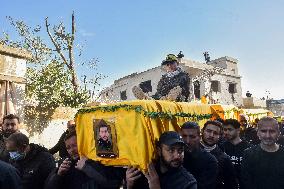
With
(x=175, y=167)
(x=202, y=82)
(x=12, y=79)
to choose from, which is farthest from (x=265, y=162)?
(x=202, y=82)

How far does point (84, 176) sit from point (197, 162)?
1383 millimetres

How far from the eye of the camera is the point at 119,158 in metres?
3.77

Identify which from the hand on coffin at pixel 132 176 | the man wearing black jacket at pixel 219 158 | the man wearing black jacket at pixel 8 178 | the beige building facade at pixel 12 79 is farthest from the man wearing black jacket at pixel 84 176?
the beige building facade at pixel 12 79

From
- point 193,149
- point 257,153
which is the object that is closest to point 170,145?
point 193,149

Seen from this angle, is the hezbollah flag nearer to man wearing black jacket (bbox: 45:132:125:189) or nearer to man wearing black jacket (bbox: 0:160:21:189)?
man wearing black jacket (bbox: 45:132:125:189)

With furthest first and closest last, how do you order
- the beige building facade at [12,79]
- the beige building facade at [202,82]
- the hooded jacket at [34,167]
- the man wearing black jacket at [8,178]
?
1. the beige building facade at [202,82]
2. the beige building facade at [12,79]
3. the hooded jacket at [34,167]
4. the man wearing black jacket at [8,178]

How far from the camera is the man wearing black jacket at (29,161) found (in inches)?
178

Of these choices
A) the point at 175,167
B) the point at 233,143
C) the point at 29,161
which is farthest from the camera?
the point at 233,143

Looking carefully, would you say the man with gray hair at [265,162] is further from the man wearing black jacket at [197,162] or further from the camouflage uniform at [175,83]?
the camouflage uniform at [175,83]

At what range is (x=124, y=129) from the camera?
12.3 feet

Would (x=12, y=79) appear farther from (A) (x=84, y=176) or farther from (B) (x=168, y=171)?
(B) (x=168, y=171)

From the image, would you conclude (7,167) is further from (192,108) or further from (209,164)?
(192,108)

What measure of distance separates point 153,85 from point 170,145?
2899cm

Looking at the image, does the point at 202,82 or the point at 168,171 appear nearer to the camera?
the point at 168,171
